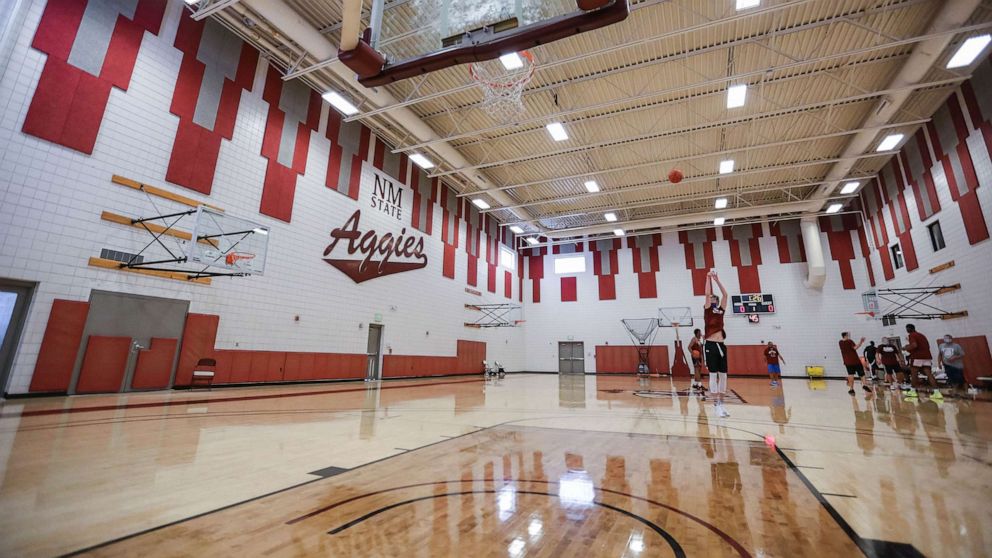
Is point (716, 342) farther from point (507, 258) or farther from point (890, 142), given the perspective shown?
point (507, 258)

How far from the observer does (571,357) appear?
67.9 feet

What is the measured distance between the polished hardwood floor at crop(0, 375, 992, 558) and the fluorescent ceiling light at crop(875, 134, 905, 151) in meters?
11.9

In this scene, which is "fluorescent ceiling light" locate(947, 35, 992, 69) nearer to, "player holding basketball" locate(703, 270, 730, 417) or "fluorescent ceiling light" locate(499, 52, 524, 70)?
"player holding basketball" locate(703, 270, 730, 417)

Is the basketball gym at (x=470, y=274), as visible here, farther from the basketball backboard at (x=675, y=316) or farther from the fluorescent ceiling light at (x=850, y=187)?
the basketball backboard at (x=675, y=316)

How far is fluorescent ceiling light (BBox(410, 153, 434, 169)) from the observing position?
13.2 m

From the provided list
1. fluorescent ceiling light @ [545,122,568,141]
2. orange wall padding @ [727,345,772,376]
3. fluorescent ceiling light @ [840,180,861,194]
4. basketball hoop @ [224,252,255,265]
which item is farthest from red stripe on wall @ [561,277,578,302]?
basketball hoop @ [224,252,255,265]

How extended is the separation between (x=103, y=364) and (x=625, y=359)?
1846 cm

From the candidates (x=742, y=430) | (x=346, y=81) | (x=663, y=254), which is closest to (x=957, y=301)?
(x=663, y=254)

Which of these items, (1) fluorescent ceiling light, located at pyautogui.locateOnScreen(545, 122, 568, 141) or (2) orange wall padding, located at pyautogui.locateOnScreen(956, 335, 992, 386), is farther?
(1) fluorescent ceiling light, located at pyautogui.locateOnScreen(545, 122, 568, 141)

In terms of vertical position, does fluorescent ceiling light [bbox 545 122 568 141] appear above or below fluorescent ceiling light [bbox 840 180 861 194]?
above

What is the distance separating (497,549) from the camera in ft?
4.66

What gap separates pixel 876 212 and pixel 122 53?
22.6 meters

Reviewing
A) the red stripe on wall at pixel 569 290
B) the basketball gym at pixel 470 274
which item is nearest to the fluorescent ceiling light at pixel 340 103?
the basketball gym at pixel 470 274

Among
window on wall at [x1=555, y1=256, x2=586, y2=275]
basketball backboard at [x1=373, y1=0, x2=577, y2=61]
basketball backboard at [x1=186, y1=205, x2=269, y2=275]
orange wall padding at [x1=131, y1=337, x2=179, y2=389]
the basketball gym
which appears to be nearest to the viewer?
the basketball gym
